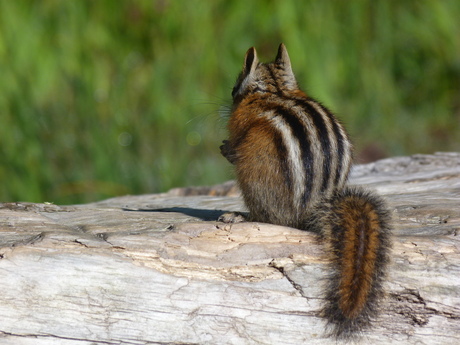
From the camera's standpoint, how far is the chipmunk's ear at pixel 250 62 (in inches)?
178

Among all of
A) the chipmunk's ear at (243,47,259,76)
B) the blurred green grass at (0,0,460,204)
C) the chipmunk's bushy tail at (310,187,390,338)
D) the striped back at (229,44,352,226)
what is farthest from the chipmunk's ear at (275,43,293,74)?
the blurred green grass at (0,0,460,204)

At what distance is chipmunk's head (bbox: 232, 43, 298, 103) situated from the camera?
4.50m

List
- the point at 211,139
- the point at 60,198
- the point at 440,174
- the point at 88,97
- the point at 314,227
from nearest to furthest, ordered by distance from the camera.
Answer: the point at 314,227, the point at 440,174, the point at 60,198, the point at 88,97, the point at 211,139

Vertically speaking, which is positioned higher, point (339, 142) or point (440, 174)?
point (339, 142)

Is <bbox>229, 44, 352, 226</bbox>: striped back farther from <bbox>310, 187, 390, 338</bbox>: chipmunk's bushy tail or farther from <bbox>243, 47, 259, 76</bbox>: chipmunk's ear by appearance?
<bbox>243, 47, 259, 76</bbox>: chipmunk's ear

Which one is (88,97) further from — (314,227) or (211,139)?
(314,227)

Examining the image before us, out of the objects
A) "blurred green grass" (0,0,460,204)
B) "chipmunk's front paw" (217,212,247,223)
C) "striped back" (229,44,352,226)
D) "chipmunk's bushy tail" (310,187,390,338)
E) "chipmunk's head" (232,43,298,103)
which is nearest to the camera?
"chipmunk's bushy tail" (310,187,390,338)

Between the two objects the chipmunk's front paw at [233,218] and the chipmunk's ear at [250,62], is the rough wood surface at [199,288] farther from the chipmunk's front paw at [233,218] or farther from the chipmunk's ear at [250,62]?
the chipmunk's ear at [250,62]

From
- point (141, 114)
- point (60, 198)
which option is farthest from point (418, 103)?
point (60, 198)

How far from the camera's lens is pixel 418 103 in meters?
9.80

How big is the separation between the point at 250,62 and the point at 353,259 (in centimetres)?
164

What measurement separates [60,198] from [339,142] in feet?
13.2

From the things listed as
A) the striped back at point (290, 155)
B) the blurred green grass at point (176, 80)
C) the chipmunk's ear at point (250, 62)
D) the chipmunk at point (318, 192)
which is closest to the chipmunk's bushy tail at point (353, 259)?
the chipmunk at point (318, 192)

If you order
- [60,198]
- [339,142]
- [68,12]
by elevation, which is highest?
[68,12]
